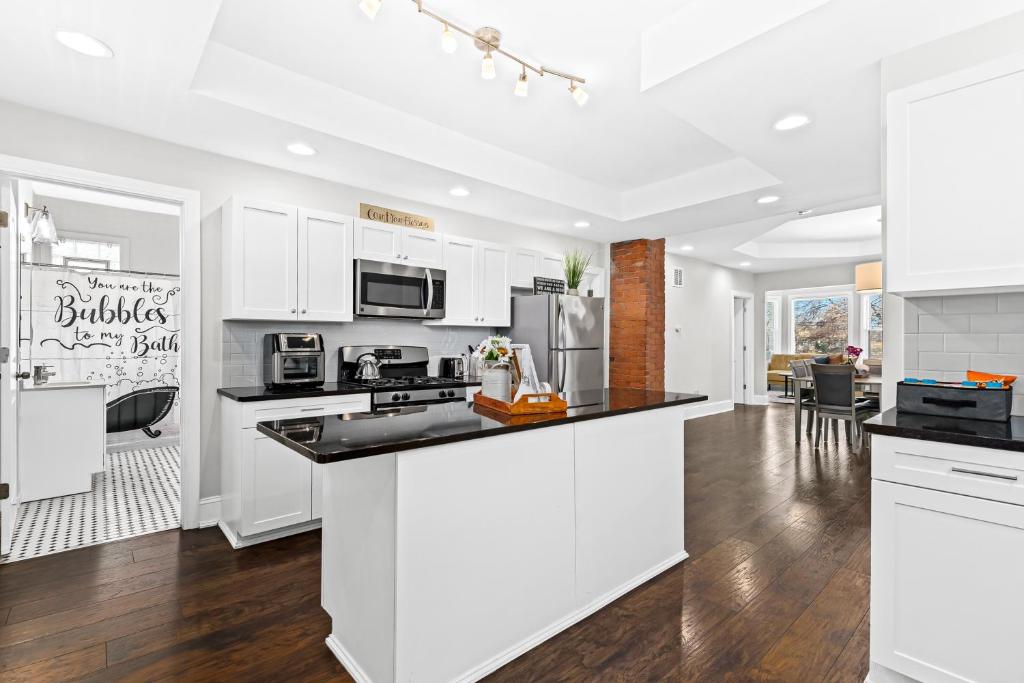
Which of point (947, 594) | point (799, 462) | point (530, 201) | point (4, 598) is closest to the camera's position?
point (947, 594)

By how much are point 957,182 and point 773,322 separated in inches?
359

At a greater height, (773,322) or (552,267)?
(552,267)

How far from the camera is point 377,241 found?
3.72m

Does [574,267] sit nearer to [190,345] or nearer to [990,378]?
[190,345]

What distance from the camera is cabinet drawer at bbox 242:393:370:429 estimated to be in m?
2.88

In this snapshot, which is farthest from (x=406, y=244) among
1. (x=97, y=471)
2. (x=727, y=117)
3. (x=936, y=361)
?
(x=936, y=361)

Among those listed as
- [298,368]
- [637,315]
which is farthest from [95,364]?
[637,315]

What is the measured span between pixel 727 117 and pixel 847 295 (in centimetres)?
812

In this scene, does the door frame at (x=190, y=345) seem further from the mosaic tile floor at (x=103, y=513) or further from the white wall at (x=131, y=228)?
the white wall at (x=131, y=228)

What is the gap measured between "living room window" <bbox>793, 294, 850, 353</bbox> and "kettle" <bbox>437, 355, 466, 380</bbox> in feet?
26.1

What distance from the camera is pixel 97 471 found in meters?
3.80

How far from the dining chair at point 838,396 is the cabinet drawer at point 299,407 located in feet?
15.6

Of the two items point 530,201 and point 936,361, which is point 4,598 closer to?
point 530,201

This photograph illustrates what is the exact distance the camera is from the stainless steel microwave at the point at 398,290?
11.9 feet
